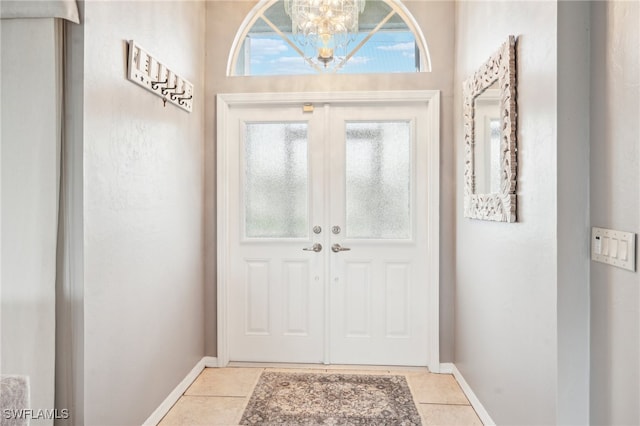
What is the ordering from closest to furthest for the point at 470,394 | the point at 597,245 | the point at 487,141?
the point at 597,245 → the point at 487,141 → the point at 470,394

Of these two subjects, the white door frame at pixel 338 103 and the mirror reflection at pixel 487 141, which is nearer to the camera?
the mirror reflection at pixel 487 141

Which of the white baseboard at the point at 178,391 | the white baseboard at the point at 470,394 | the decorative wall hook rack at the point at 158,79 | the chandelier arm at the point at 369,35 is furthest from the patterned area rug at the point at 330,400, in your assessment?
the chandelier arm at the point at 369,35

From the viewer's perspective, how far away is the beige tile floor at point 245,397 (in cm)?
221

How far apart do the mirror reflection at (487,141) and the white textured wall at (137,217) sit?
176cm

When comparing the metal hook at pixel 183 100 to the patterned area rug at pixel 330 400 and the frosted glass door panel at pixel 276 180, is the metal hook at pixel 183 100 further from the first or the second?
the patterned area rug at pixel 330 400

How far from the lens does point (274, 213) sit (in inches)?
Answer: 116

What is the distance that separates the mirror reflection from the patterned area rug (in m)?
1.35

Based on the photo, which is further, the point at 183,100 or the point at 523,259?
the point at 183,100

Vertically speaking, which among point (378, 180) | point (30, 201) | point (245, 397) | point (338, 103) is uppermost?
point (338, 103)

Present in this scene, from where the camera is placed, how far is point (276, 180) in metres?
2.93

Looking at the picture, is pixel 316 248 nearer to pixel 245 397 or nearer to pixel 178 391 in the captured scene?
pixel 245 397

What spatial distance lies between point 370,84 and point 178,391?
240 cm

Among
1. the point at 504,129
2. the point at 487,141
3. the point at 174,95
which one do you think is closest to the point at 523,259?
Result: the point at 504,129

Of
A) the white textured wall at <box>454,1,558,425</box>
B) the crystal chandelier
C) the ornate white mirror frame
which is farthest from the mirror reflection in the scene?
the crystal chandelier
